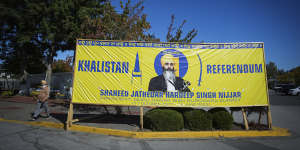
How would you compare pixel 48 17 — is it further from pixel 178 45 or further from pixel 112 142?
pixel 112 142

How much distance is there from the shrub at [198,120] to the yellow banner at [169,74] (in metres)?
0.36

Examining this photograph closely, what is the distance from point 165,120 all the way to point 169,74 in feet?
5.74

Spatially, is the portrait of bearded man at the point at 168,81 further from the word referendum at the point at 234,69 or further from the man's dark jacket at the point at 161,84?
the word referendum at the point at 234,69

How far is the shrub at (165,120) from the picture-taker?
5816 millimetres

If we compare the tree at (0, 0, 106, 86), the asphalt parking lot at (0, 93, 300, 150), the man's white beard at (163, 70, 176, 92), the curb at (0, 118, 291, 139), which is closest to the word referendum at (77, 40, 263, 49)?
the man's white beard at (163, 70, 176, 92)

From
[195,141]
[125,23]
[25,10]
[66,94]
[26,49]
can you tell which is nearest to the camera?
[195,141]

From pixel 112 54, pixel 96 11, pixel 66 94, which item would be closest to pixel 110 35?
pixel 112 54

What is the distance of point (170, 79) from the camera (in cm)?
638

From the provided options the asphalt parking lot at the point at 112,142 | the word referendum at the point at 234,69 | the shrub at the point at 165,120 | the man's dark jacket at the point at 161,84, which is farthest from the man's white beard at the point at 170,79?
the asphalt parking lot at the point at 112,142

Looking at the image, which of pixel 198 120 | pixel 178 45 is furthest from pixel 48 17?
pixel 198 120

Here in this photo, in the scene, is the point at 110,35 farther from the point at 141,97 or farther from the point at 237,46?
the point at 237,46

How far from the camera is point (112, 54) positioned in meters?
6.49

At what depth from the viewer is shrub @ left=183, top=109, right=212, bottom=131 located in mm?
5953

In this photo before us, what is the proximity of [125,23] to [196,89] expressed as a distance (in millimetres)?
5328
